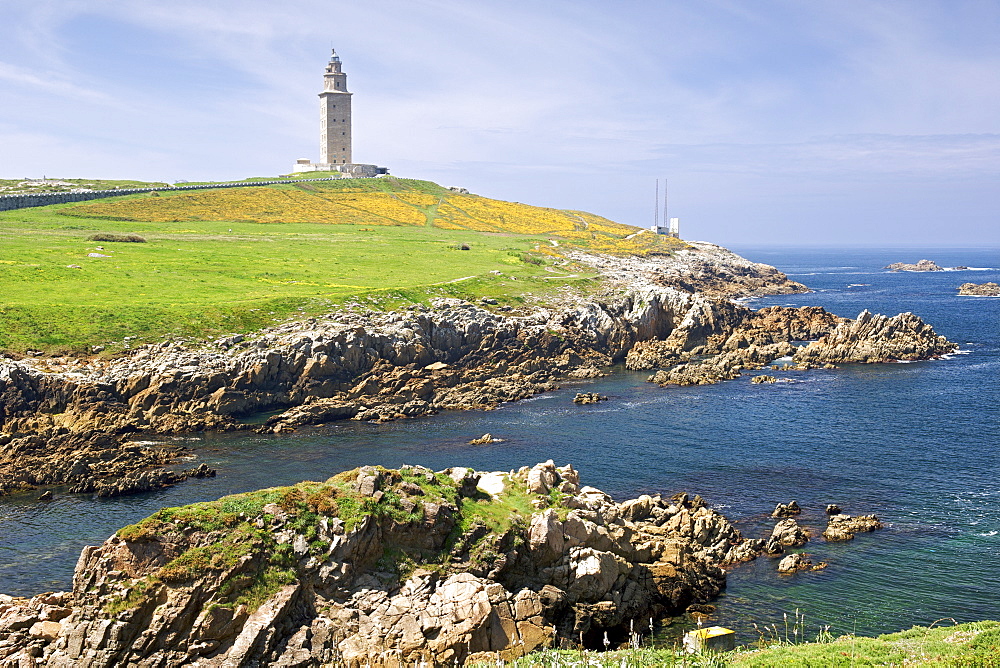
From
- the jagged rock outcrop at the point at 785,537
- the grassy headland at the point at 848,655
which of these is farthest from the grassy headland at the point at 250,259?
the grassy headland at the point at 848,655

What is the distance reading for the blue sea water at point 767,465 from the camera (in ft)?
122

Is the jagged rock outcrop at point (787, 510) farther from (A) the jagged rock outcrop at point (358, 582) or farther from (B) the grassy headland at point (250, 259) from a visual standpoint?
(B) the grassy headland at point (250, 259)

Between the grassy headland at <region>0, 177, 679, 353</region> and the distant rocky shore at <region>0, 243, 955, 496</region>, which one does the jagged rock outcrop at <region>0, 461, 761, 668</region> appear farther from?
the grassy headland at <region>0, 177, 679, 353</region>

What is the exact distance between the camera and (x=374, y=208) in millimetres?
175750

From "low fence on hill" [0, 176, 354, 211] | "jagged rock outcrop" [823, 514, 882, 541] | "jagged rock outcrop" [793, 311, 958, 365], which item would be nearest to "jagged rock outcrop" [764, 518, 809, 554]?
"jagged rock outcrop" [823, 514, 882, 541]

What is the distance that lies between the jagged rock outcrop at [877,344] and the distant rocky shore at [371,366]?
0.19 m

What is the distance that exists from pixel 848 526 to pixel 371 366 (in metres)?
46.0

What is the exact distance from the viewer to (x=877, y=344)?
95688 mm

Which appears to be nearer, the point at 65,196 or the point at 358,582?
the point at 358,582

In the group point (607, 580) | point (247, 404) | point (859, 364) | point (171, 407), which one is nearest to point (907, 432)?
point (859, 364)

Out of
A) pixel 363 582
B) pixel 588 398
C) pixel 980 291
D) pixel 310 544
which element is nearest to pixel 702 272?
pixel 980 291

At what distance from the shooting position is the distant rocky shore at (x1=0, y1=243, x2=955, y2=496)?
58.9 meters

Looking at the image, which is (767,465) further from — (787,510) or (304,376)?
(304,376)

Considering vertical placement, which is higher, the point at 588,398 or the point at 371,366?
the point at 371,366
